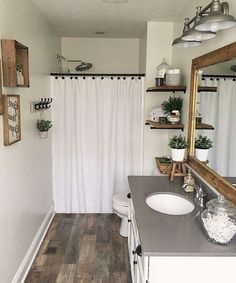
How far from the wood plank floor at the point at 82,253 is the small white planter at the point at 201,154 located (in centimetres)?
A: 118

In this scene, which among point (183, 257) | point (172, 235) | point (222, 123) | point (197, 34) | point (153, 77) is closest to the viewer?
point (183, 257)

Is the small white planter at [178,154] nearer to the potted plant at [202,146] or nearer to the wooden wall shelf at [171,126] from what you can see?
the potted plant at [202,146]

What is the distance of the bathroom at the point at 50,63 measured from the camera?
1.96 metres

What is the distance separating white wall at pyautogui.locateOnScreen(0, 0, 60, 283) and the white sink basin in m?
1.02

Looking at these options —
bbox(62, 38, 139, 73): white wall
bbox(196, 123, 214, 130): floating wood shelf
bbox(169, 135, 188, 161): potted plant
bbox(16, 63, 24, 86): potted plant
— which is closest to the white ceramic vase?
bbox(16, 63, 24, 86): potted plant

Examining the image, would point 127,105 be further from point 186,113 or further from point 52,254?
point 52,254

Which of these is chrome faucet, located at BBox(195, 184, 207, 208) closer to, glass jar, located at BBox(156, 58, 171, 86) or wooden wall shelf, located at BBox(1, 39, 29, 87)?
glass jar, located at BBox(156, 58, 171, 86)

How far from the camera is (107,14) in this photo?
2639 millimetres

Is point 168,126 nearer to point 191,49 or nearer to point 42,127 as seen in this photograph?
point 191,49

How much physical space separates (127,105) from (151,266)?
2.22m

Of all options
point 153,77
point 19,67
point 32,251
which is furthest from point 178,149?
point 32,251

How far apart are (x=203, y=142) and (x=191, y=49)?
87cm

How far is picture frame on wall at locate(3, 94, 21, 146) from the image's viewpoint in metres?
1.80

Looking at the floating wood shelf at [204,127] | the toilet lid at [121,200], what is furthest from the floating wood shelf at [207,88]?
the toilet lid at [121,200]
